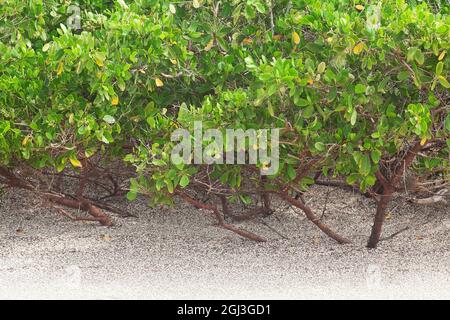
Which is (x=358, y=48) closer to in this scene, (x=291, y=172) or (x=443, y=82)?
(x=443, y=82)

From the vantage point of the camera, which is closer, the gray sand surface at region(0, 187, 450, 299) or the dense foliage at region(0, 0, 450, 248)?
the dense foliage at region(0, 0, 450, 248)

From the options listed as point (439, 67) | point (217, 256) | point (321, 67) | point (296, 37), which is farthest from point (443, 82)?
point (217, 256)

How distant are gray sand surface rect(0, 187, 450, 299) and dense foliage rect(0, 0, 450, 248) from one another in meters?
0.50

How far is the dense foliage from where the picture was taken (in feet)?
13.0

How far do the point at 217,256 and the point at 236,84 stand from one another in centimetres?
113

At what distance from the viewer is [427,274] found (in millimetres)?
4754

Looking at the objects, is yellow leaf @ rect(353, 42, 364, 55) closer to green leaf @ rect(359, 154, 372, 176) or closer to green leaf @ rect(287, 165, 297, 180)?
green leaf @ rect(359, 154, 372, 176)

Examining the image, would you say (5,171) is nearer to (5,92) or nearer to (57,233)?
(57,233)

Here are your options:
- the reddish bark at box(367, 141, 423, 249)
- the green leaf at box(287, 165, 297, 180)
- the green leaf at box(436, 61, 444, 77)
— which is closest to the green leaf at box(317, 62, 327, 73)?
the green leaf at box(436, 61, 444, 77)

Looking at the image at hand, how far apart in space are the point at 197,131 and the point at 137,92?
0.57 metres

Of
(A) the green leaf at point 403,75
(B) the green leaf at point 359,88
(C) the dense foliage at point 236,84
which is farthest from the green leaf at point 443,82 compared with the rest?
(B) the green leaf at point 359,88

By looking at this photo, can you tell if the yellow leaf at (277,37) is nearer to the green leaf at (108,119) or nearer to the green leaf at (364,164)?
the green leaf at (364,164)

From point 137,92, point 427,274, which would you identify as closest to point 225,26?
point 137,92

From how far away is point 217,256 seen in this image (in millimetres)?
5145
